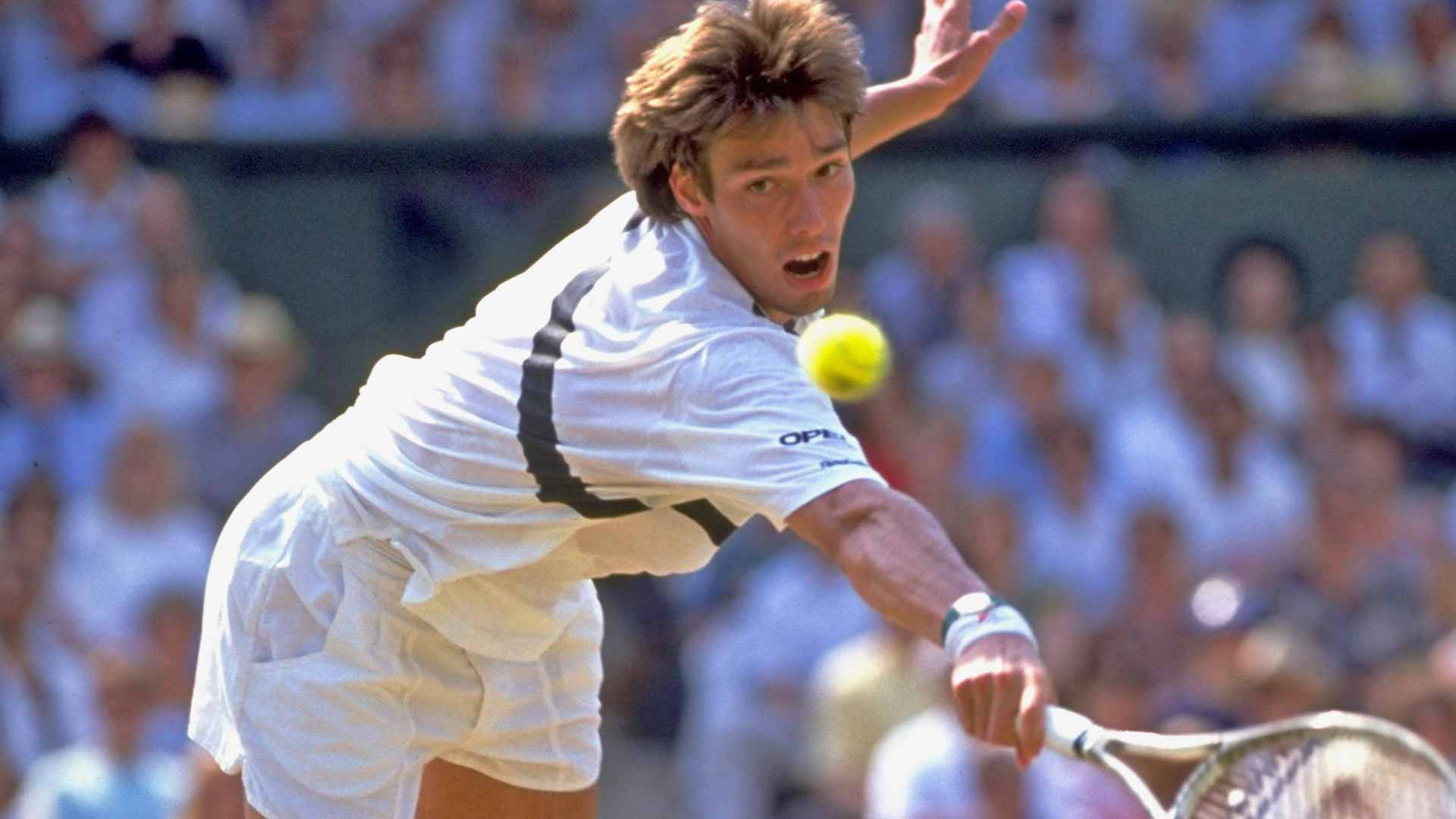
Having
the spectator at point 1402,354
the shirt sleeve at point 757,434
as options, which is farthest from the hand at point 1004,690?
the spectator at point 1402,354

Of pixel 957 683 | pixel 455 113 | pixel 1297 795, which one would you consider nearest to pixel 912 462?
pixel 455 113

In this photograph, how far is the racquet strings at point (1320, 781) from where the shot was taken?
13.7 ft

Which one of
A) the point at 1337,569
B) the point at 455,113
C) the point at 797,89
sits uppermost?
the point at 797,89

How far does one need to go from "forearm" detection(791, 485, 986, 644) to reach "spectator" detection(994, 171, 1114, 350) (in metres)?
6.18

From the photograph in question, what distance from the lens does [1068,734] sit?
3.75 metres

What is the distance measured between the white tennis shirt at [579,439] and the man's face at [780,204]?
61 millimetres

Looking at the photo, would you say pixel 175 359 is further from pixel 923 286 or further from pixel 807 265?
pixel 807 265

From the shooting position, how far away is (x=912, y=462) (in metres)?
9.41

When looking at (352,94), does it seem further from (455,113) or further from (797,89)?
(797,89)

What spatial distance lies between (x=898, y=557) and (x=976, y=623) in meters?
0.21

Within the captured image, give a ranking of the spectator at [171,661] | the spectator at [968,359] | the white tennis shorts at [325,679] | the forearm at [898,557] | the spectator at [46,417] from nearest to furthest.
→ 1. the forearm at [898,557]
2. the white tennis shorts at [325,679]
3. the spectator at [171,661]
4. the spectator at [46,417]
5. the spectator at [968,359]

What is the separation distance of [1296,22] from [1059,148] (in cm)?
148

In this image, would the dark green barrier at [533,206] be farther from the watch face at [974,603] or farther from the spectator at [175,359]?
the watch face at [974,603]

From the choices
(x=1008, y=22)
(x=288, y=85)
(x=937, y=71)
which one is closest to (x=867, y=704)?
(x=937, y=71)
